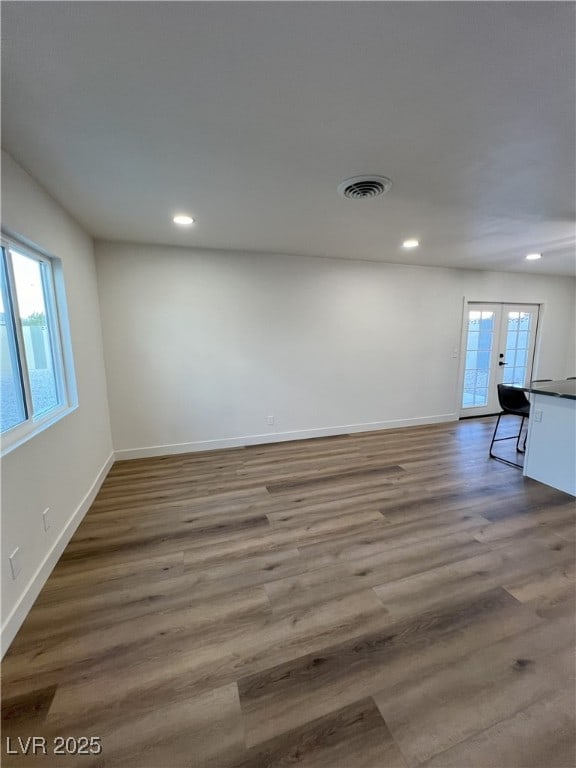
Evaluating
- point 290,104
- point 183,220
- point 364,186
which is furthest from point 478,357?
point 290,104

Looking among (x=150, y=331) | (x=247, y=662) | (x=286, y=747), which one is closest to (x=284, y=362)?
(x=150, y=331)

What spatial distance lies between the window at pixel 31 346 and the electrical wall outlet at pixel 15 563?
0.54m

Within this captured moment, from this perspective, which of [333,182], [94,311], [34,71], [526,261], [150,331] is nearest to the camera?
[34,71]

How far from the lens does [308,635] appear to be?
1.50 meters

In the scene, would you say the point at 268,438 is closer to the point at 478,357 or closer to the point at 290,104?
the point at 290,104

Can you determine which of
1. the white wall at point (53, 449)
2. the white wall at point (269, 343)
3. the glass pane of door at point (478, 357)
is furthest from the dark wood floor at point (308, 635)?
the glass pane of door at point (478, 357)

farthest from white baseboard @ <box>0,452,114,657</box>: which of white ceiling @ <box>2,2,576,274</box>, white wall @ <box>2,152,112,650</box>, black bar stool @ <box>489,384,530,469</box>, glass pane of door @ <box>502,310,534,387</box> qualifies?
glass pane of door @ <box>502,310,534,387</box>

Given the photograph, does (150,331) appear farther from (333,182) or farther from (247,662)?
(247,662)

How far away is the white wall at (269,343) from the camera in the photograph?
3494mm

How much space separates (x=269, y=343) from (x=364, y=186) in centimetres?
222

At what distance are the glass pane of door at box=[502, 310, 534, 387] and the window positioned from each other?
6.24 m

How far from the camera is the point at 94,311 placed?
3.12m

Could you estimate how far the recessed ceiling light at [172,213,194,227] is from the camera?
2.55m

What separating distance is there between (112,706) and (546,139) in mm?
3221
